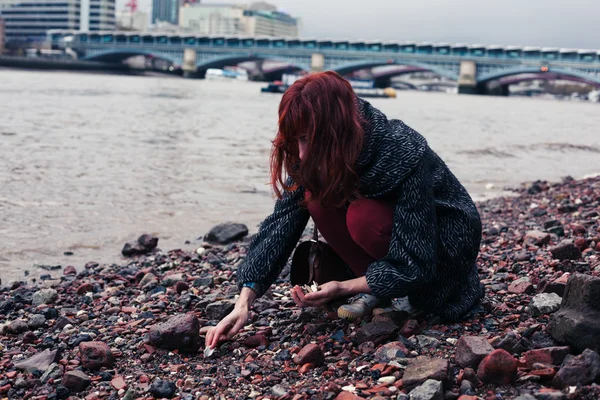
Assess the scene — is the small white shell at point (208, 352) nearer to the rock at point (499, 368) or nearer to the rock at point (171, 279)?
the rock at point (499, 368)

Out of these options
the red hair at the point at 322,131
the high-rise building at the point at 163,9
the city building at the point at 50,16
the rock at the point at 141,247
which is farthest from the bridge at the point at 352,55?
the high-rise building at the point at 163,9

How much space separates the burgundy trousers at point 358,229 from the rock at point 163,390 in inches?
27.3

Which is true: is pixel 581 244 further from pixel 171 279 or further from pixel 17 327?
pixel 17 327

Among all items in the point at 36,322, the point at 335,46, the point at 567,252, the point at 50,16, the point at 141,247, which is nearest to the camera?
the point at 36,322

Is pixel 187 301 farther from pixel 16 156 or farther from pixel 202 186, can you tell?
pixel 16 156

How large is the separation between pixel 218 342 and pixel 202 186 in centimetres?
658

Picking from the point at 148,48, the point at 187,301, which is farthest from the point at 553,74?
the point at 187,301

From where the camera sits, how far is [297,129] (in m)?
2.15

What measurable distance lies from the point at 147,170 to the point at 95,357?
793 cm

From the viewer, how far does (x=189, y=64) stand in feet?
250

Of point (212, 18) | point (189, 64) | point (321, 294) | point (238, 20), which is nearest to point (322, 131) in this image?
point (321, 294)

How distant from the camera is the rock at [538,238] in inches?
158

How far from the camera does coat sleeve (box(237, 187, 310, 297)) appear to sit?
8.27ft

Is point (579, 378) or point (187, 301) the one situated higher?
point (579, 378)
